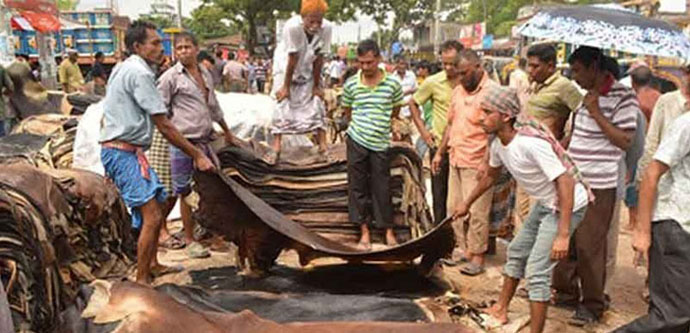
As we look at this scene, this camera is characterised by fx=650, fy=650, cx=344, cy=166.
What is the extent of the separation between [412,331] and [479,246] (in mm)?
3263

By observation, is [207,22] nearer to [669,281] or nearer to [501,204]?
[501,204]

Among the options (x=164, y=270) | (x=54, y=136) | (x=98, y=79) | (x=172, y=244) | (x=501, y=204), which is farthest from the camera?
(x=98, y=79)

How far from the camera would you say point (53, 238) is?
3.79 meters

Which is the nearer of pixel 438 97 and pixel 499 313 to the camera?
pixel 499 313

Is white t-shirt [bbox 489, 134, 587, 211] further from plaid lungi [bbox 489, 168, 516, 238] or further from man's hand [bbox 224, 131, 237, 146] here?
man's hand [bbox 224, 131, 237, 146]

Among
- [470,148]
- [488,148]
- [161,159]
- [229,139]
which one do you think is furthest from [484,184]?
[161,159]

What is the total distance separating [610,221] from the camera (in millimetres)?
4309

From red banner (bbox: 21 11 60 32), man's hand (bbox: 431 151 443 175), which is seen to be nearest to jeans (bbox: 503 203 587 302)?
man's hand (bbox: 431 151 443 175)

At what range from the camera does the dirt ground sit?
4.35 metres

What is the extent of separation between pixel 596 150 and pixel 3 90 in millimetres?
8369

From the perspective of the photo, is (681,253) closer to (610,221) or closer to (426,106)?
(610,221)

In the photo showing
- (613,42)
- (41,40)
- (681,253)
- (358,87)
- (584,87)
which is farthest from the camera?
(41,40)

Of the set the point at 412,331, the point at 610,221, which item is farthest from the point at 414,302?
the point at 610,221

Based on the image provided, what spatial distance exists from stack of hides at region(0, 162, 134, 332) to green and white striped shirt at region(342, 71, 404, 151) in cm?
196
